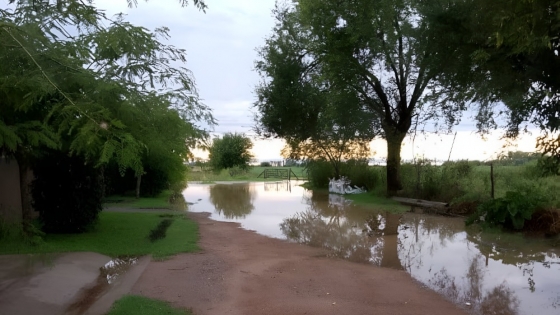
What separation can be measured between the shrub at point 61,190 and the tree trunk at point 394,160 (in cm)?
1581

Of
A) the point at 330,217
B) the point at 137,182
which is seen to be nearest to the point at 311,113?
the point at 330,217

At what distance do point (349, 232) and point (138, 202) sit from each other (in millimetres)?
13787

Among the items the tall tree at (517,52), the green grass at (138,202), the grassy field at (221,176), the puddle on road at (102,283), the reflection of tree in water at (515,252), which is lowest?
the puddle on road at (102,283)

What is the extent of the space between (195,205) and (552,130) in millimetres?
21331

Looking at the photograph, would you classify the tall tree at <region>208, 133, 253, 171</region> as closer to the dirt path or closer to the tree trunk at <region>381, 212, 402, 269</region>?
the tree trunk at <region>381, 212, 402, 269</region>

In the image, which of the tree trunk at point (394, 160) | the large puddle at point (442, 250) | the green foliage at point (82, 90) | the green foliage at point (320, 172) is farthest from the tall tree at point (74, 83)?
Answer: the green foliage at point (320, 172)

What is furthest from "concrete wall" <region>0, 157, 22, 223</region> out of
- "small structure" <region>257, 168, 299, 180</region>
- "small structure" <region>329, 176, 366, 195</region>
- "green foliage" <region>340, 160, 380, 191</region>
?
"small structure" <region>257, 168, 299, 180</region>

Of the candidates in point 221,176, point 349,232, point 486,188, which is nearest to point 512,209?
point 349,232

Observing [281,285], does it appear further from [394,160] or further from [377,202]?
[394,160]

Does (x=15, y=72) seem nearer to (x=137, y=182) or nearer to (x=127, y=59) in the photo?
(x=127, y=59)

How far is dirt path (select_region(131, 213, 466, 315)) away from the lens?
304 inches

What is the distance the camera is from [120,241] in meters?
13.6

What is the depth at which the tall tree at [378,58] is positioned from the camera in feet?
64.3

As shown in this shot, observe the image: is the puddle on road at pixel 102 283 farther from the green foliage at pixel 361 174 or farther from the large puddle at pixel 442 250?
the green foliage at pixel 361 174
